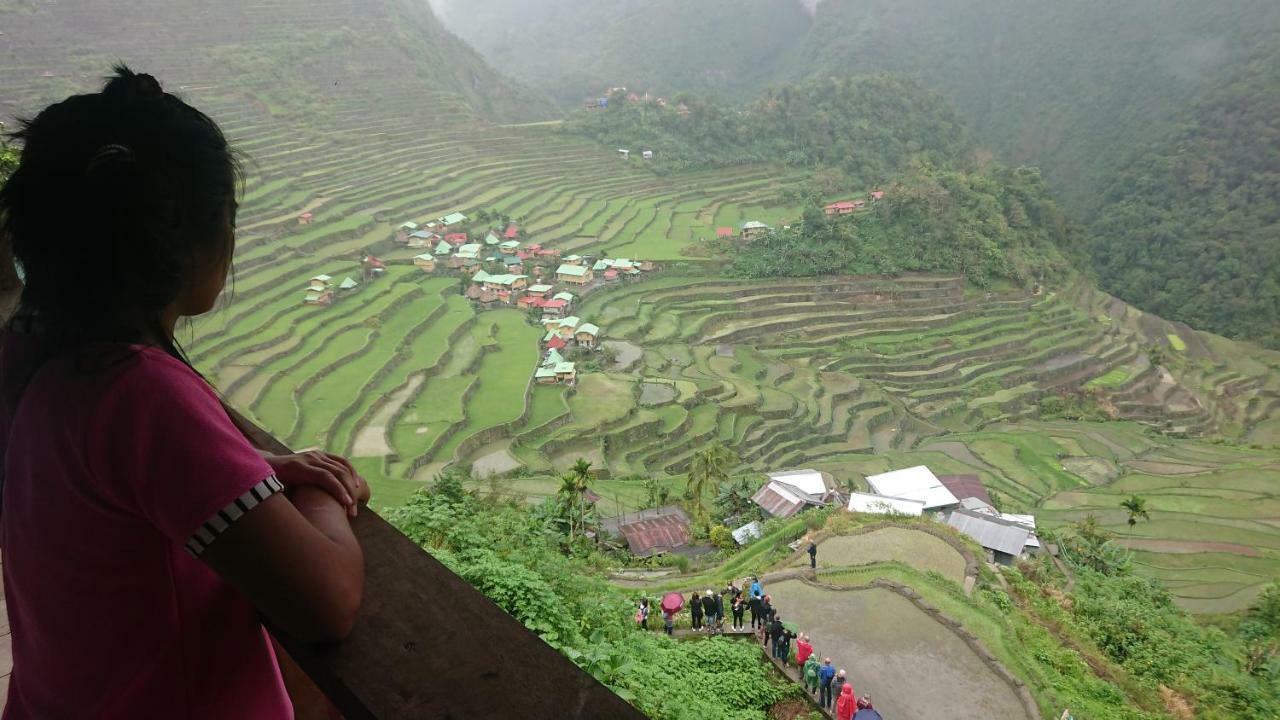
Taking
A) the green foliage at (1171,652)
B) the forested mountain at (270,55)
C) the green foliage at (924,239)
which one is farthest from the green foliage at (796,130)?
the green foliage at (1171,652)

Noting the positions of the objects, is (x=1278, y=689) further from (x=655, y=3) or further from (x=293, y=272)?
(x=655, y=3)

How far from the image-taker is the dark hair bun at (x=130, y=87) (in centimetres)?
73

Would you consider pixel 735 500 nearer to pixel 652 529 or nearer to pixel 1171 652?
pixel 652 529

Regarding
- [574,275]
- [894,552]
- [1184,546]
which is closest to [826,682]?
[894,552]

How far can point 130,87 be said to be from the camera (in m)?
0.74

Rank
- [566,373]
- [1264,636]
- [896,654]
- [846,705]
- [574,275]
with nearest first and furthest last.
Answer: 1. [846,705]
2. [896,654]
3. [1264,636]
4. [566,373]
5. [574,275]

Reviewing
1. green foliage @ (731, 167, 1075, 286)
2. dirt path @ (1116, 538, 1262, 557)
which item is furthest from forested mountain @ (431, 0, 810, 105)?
dirt path @ (1116, 538, 1262, 557)

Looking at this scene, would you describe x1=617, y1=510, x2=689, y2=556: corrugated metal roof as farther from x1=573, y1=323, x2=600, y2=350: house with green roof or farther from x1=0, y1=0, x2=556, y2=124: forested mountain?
x1=0, y1=0, x2=556, y2=124: forested mountain

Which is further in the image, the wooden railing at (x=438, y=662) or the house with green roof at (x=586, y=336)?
the house with green roof at (x=586, y=336)

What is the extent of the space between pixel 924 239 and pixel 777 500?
54.7 ft

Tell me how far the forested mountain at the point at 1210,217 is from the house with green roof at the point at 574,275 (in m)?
22.7

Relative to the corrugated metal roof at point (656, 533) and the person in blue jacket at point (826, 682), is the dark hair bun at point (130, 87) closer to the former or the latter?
the person in blue jacket at point (826, 682)

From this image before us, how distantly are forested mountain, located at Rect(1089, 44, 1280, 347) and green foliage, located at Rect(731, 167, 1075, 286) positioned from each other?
5727 millimetres

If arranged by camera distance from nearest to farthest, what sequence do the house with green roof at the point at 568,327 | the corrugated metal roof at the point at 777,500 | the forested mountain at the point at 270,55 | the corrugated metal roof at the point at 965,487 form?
the corrugated metal roof at the point at 777,500 → the corrugated metal roof at the point at 965,487 → the house with green roof at the point at 568,327 → the forested mountain at the point at 270,55
